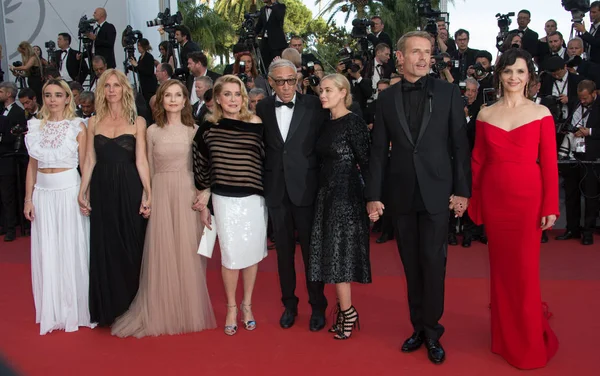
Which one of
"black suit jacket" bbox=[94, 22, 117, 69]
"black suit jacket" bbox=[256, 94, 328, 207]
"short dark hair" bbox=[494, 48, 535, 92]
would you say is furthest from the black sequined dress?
"black suit jacket" bbox=[94, 22, 117, 69]

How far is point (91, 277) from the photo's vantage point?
4328mm

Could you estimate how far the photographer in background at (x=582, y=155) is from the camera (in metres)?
6.66

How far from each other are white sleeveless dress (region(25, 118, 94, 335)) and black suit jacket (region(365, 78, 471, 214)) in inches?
91.6

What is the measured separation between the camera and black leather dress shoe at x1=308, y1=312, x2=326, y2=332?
4137 millimetres

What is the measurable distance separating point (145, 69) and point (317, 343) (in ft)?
20.2

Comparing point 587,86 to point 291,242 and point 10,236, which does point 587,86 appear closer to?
point 291,242

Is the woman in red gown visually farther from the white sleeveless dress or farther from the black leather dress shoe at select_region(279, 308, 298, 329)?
the white sleeveless dress

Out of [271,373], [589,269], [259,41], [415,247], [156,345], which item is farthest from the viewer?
[259,41]

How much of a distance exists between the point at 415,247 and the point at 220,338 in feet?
4.79

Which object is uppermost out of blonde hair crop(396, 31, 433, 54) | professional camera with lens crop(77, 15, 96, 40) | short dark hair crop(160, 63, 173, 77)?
professional camera with lens crop(77, 15, 96, 40)

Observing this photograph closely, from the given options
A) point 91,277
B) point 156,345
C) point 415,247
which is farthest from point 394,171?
point 91,277

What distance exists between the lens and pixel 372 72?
837 centimetres

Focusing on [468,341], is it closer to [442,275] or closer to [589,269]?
[442,275]

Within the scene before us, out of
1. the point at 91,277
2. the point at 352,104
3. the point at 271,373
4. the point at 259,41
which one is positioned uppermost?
the point at 259,41
